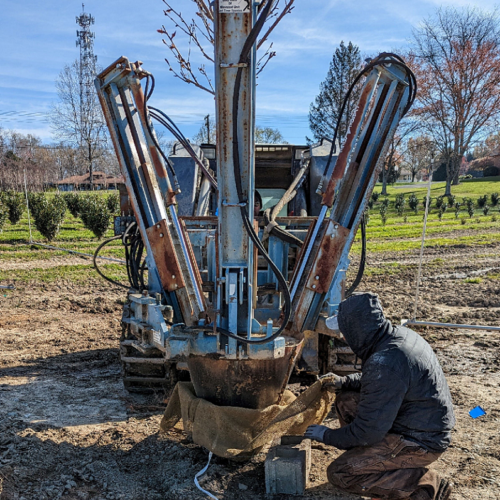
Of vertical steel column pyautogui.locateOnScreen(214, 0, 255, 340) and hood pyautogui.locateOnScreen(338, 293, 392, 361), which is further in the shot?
hood pyautogui.locateOnScreen(338, 293, 392, 361)

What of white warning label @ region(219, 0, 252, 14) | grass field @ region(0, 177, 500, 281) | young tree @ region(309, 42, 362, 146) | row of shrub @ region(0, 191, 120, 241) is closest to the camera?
white warning label @ region(219, 0, 252, 14)

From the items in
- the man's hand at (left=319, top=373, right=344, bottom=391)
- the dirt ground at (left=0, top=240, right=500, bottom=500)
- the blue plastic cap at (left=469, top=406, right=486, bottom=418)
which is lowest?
the dirt ground at (left=0, top=240, right=500, bottom=500)

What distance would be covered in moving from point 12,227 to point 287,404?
1803 centimetres

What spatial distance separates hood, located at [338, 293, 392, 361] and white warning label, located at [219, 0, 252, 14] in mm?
1885

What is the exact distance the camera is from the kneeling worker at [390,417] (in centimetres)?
317

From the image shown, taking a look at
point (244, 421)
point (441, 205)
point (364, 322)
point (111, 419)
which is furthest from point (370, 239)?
point (364, 322)

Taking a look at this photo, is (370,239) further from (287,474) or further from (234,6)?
(234,6)

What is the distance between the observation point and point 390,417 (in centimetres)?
318

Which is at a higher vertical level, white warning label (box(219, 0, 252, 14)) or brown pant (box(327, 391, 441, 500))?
white warning label (box(219, 0, 252, 14))

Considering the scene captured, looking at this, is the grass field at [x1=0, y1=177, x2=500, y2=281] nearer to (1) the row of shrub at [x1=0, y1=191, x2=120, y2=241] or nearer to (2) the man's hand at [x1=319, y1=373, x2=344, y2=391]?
(1) the row of shrub at [x1=0, y1=191, x2=120, y2=241]

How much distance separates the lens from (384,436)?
129 inches

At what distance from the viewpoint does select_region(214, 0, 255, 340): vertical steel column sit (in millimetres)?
A: 3137

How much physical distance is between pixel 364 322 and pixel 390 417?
23.3 inches

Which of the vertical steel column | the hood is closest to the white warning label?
the vertical steel column
